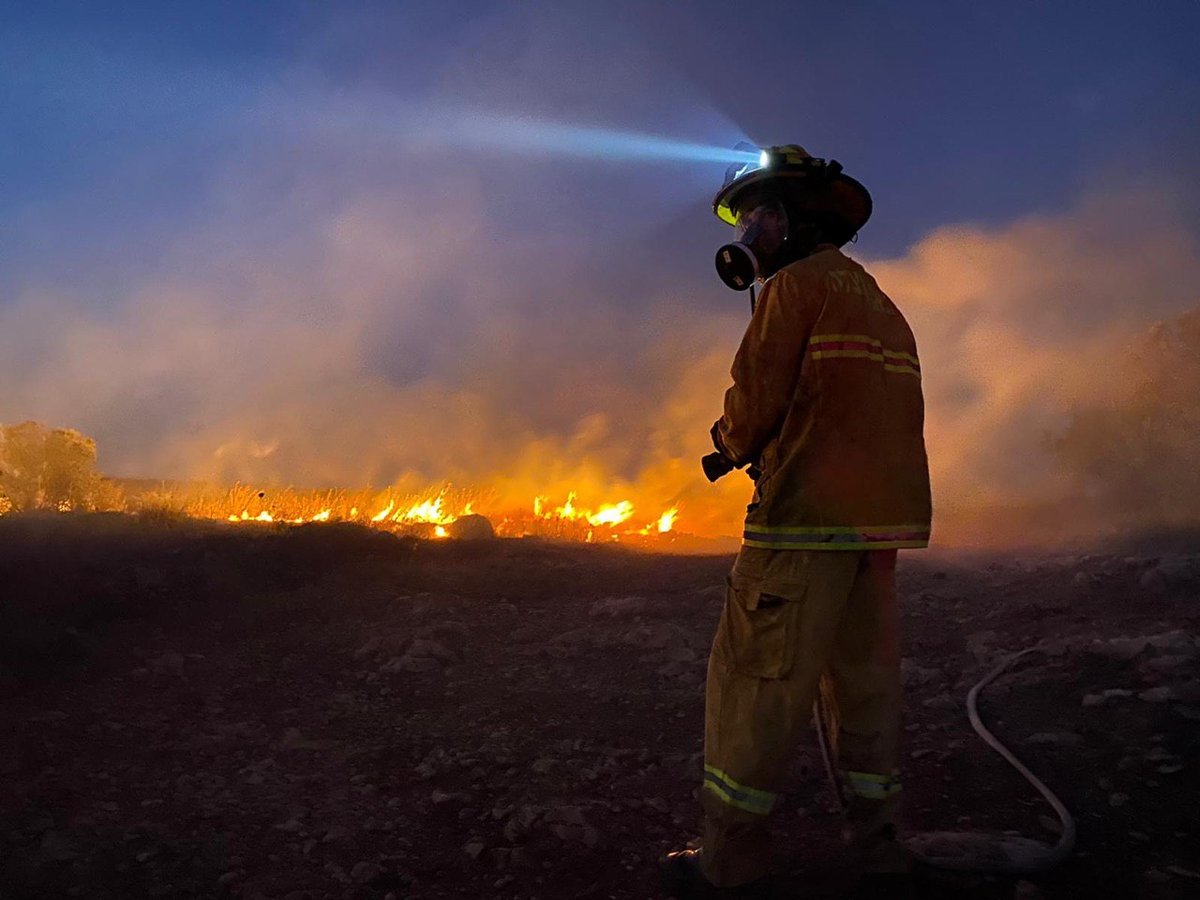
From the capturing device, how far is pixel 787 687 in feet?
7.61

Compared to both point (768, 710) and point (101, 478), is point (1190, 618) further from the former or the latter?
point (101, 478)

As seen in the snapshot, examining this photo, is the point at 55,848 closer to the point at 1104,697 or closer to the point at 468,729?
the point at 468,729

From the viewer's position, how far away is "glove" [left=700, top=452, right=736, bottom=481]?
8.79 ft

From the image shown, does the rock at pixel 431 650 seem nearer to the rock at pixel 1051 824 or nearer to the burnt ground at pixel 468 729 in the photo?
the burnt ground at pixel 468 729

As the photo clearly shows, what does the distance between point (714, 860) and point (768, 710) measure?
51 centimetres

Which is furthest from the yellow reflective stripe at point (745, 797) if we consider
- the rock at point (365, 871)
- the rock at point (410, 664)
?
the rock at point (410, 664)

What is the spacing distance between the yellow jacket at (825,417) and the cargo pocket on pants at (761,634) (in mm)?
172

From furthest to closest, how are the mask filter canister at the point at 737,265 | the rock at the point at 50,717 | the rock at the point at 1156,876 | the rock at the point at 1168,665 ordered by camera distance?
1. the rock at the point at 50,717
2. the rock at the point at 1168,665
3. the mask filter canister at the point at 737,265
4. the rock at the point at 1156,876

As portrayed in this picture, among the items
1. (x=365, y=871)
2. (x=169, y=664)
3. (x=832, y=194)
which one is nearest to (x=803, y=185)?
(x=832, y=194)

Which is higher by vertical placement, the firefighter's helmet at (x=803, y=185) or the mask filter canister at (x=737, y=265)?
the firefighter's helmet at (x=803, y=185)

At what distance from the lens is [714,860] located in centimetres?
238

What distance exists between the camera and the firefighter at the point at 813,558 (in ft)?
7.68

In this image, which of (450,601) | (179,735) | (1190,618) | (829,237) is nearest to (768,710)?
(829,237)

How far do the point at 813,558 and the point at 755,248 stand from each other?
1.11 metres
